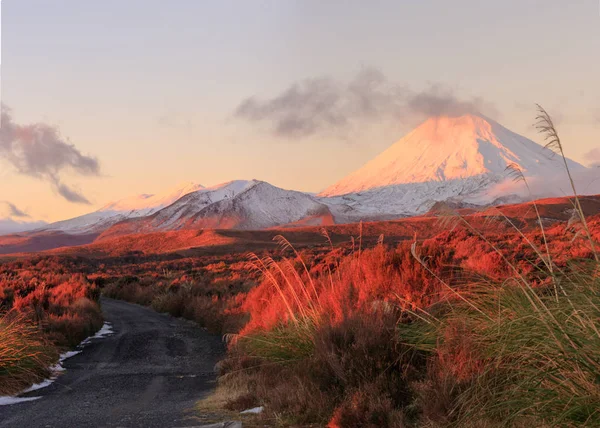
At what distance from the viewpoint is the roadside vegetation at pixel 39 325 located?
34.9 feet

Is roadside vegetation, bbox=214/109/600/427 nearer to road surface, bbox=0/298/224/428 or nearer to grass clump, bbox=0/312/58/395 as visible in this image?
road surface, bbox=0/298/224/428

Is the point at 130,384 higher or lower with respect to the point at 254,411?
lower

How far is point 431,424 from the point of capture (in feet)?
18.0

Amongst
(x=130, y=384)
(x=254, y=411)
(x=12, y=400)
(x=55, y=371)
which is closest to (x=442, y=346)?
(x=254, y=411)

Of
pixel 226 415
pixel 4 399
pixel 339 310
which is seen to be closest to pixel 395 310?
pixel 339 310

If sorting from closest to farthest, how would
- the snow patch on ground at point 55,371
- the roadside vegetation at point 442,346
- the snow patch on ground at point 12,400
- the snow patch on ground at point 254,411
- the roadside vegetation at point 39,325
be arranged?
the roadside vegetation at point 442,346
the snow patch on ground at point 254,411
the snow patch on ground at point 12,400
the snow patch on ground at point 55,371
the roadside vegetation at point 39,325

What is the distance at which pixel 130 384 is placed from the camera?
11344mm

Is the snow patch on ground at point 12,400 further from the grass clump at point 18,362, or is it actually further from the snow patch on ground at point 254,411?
the snow patch on ground at point 254,411

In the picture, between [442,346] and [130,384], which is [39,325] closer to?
[130,384]

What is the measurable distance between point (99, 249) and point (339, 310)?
94.2 meters

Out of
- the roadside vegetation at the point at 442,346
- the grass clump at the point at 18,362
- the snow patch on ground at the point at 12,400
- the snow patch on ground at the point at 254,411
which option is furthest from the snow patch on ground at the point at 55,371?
the snow patch on ground at the point at 254,411

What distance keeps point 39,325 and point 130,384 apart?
514 centimetres

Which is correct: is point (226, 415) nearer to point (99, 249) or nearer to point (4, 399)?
point (4, 399)

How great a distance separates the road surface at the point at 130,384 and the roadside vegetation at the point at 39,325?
47 centimetres
